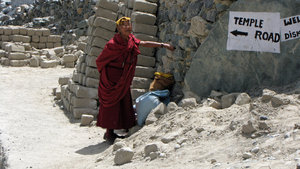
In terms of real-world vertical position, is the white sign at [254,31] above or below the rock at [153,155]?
above

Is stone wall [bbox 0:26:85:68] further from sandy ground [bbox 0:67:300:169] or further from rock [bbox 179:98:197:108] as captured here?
rock [bbox 179:98:197:108]

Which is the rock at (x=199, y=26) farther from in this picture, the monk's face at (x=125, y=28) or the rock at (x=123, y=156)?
the rock at (x=123, y=156)

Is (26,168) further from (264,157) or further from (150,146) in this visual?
(264,157)

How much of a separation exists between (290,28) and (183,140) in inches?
72.6

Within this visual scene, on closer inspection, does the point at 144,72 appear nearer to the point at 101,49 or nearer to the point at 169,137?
the point at 101,49

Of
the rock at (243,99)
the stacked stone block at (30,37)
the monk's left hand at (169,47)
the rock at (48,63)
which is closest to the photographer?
the rock at (243,99)

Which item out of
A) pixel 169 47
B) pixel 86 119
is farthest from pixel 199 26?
pixel 86 119

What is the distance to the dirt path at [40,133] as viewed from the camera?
3.95m

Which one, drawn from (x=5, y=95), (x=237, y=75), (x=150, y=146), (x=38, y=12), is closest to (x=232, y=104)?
(x=237, y=75)

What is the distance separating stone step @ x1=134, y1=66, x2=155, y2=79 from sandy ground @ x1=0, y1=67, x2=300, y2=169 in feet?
4.28

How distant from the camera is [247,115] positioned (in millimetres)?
3104

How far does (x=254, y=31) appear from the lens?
374 cm

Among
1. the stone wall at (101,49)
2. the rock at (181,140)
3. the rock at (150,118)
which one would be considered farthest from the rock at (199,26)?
the rock at (181,140)

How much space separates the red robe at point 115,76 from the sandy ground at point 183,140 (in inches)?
17.7
